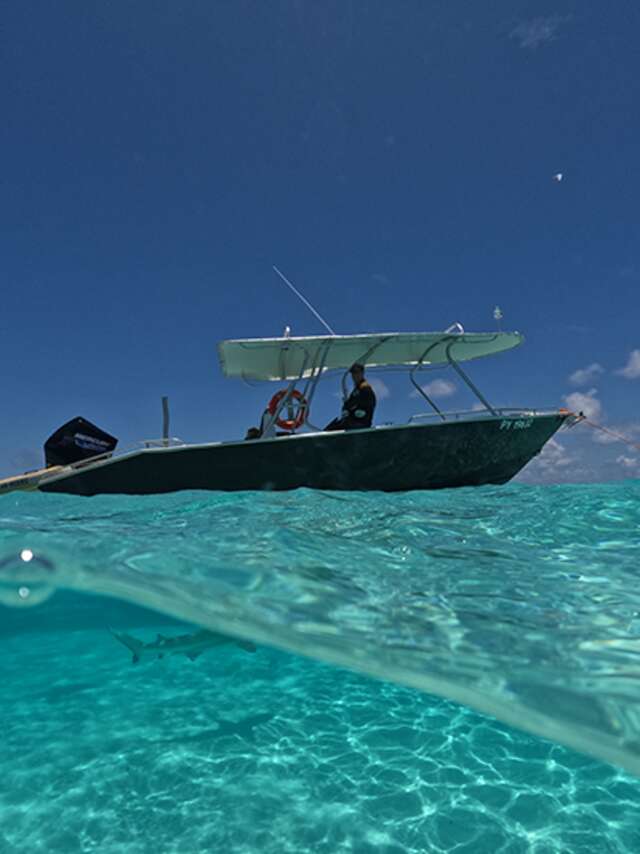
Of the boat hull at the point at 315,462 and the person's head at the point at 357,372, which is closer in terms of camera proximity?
the boat hull at the point at 315,462

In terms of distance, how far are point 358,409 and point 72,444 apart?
6796mm

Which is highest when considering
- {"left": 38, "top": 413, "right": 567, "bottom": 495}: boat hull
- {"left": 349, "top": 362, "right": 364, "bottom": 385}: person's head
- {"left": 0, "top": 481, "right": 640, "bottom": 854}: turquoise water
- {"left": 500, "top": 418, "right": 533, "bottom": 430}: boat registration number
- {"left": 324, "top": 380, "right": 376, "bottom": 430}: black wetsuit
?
{"left": 349, "top": 362, "right": 364, "bottom": 385}: person's head

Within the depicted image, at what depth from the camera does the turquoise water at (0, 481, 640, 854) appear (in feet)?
8.63

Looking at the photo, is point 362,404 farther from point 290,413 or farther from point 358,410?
point 290,413

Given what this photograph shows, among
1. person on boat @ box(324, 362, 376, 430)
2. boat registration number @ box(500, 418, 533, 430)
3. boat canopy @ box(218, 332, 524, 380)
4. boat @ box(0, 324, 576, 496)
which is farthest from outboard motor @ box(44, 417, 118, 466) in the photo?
boat registration number @ box(500, 418, 533, 430)

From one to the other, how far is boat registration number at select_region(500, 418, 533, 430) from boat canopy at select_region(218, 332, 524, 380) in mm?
1946

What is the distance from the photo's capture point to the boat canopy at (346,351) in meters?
9.85

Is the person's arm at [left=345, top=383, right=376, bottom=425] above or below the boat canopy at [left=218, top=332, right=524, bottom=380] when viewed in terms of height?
below

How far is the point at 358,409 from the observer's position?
31.2 feet

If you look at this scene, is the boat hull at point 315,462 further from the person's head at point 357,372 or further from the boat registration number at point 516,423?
the person's head at point 357,372

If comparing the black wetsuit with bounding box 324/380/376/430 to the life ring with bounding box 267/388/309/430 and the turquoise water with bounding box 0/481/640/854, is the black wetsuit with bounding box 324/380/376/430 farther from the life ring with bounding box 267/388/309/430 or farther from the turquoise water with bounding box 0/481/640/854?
the turquoise water with bounding box 0/481/640/854

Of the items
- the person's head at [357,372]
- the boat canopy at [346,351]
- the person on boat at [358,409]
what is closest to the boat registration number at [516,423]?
the boat canopy at [346,351]

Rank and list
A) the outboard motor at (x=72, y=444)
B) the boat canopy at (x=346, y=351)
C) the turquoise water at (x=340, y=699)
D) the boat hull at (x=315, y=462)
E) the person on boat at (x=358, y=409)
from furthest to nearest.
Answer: the outboard motor at (x=72, y=444) → the boat canopy at (x=346, y=351) → the person on boat at (x=358, y=409) → the boat hull at (x=315, y=462) → the turquoise water at (x=340, y=699)

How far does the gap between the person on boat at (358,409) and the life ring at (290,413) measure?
0.74 meters
